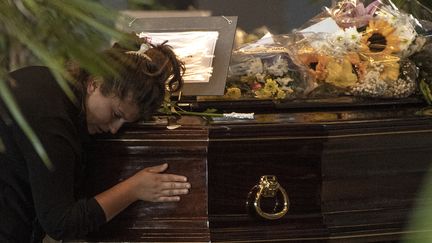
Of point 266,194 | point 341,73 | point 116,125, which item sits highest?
point 341,73

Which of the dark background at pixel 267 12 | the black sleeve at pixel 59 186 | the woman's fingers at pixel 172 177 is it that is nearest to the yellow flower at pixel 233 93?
the woman's fingers at pixel 172 177

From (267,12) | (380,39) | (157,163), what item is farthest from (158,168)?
(267,12)

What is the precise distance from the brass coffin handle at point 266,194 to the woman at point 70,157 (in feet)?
0.42

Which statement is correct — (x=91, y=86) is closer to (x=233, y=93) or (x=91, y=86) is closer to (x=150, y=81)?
(x=150, y=81)

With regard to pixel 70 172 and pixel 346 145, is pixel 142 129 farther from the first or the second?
pixel 346 145

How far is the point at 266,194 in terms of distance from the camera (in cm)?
122

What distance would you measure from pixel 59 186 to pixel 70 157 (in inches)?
2.1

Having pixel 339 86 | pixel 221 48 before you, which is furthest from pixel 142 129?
pixel 339 86

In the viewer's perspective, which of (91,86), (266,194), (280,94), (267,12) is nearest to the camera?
(91,86)

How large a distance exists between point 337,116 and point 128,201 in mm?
445

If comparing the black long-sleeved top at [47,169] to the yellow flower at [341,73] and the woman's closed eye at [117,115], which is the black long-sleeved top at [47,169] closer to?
the woman's closed eye at [117,115]

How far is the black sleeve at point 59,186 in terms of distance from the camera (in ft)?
3.60

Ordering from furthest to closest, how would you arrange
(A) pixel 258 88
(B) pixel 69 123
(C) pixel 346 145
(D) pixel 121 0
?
1. (A) pixel 258 88
2. (C) pixel 346 145
3. (B) pixel 69 123
4. (D) pixel 121 0

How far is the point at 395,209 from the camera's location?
1.31 m
